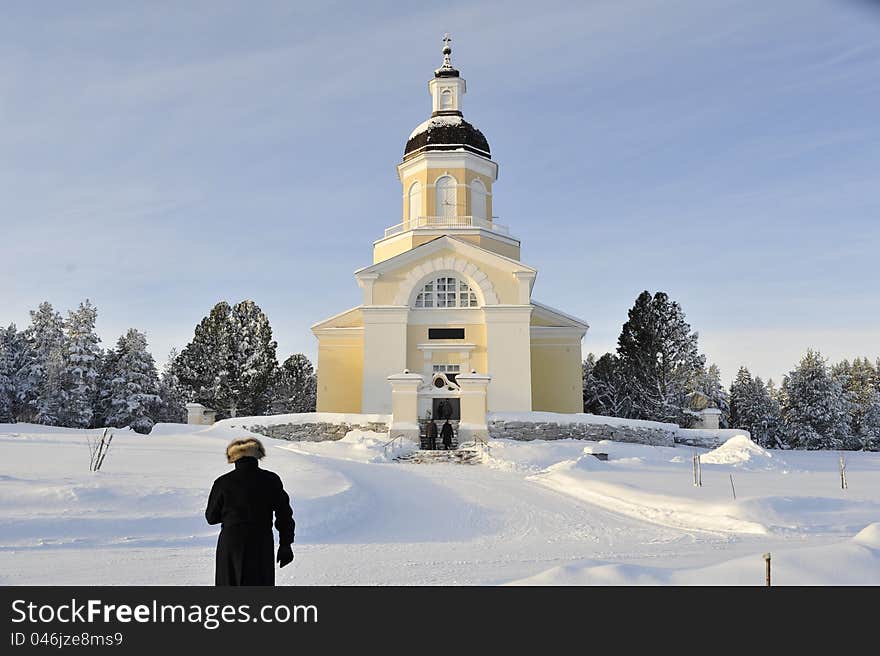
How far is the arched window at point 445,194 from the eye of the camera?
116 feet

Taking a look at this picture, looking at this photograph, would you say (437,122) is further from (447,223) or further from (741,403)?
(741,403)

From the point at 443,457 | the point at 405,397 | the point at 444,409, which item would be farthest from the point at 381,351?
the point at 443,457

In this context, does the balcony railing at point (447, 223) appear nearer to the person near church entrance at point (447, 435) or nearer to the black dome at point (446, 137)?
the black dome at point (446, 137)

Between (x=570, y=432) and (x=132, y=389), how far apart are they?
1115 inches

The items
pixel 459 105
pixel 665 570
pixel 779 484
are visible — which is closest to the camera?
pixel 665 570

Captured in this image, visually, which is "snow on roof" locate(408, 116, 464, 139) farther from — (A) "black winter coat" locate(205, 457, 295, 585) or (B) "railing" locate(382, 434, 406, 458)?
(A) "black winter coat" locate(205, 457, 295, 585)

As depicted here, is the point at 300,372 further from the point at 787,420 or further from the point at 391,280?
the point at 787,420

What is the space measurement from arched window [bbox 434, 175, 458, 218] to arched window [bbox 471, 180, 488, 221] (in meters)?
0.90

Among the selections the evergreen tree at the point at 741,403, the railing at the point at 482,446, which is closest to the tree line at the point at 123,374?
the railing at the point at 482,446

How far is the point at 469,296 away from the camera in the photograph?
32.7 metres

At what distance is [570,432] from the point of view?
90.5 ft

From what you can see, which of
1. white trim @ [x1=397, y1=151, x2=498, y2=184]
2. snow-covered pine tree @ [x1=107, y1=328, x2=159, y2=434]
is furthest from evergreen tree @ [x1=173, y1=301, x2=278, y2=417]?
white trim @ [x1=397, y1=151, x2=498, y2=184]

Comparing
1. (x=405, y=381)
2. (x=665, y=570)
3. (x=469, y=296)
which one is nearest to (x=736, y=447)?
(x=405, y=381)
